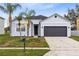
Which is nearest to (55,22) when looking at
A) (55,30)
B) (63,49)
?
(55,30)

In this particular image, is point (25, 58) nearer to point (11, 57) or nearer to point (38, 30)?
point (11, 57)

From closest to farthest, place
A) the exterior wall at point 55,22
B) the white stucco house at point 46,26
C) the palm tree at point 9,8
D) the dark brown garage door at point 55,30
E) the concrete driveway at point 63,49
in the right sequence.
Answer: the concrete driveway at point 63,49, the palm tree at point 9,8, the dark brown garage door at point 55,30, the white stucco house at point 46,26, the exterior wall at point 55,22

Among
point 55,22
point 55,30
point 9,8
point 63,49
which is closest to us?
point 63,49

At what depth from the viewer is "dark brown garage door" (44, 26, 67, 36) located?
2498 cm

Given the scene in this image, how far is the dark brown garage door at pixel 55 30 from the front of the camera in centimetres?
2498

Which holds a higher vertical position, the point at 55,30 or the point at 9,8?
the point at 9,8

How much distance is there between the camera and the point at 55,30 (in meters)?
25.4

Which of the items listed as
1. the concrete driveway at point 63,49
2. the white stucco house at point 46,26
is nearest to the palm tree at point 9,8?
the white stucco house at point 46,26

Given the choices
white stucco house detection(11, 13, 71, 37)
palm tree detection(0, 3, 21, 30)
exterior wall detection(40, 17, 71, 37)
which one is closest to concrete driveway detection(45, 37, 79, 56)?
palm tree detection(0, 3, 21, 30)

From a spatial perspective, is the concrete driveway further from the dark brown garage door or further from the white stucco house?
the white stucco house

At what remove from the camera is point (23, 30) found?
977 inches

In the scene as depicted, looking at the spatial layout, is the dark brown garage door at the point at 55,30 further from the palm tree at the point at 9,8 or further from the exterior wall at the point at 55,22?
the palm tree at the point at 9,8

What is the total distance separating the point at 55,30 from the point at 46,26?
4.33 feet

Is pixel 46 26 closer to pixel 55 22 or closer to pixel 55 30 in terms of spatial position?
pixel 55 22
